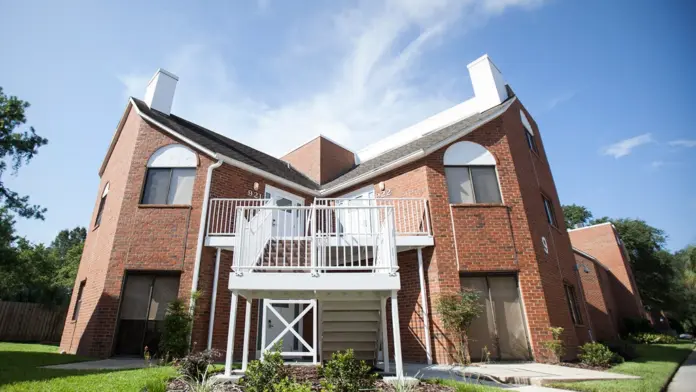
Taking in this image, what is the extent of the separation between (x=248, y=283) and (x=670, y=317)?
4835 centimetres

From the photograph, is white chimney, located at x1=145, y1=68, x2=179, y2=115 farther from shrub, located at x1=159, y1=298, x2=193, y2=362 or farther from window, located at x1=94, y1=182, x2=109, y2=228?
shrub, located at x1=159, y1=298, x2=193, y2=362

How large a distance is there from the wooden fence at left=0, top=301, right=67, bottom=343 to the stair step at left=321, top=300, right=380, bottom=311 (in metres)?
18.0

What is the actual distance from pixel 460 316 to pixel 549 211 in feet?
22.0

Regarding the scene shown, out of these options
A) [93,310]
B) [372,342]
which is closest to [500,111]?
[372,342]

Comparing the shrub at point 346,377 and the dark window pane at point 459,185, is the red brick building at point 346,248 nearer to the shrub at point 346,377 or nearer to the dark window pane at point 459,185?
the dark window pane at point 459,185

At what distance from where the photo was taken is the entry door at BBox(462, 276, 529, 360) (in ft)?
30.0

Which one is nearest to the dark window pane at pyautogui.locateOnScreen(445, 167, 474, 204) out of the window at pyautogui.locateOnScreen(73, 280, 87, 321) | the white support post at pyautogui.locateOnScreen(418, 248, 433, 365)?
the white support post at pyautogui.locateOnScreen(418, 248, 433, 365)

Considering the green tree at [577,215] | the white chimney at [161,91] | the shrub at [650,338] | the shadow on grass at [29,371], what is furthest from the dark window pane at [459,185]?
the green tree at [577,215]

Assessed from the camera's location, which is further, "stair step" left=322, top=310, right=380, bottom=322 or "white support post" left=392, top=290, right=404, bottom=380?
"stair step" left=322, top=310, right=380, bottom=322

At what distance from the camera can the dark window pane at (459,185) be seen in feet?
35.2

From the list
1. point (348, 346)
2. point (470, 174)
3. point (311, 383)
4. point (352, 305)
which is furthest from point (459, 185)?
point (311, 383)

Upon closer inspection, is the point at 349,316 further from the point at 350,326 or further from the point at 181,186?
the point at 181,186

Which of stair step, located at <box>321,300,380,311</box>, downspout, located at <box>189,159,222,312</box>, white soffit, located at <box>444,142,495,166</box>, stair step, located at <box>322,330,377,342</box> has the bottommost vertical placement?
stair step, located at <box>322,330,377,342</box>

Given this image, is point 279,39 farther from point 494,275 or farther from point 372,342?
point 494,275
